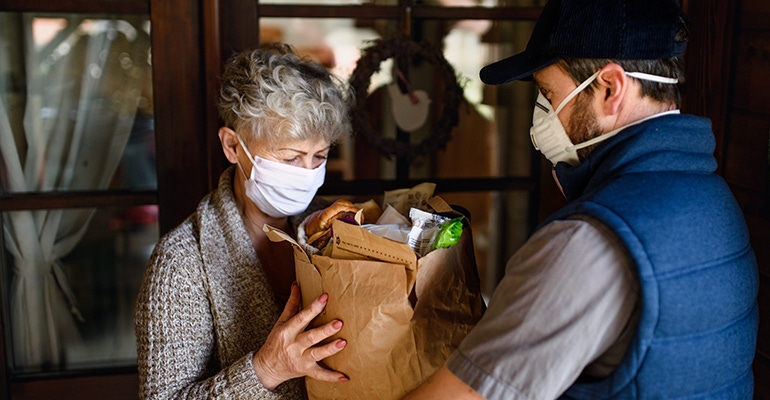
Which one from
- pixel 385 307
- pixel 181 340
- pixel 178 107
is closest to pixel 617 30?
pixel 385 307

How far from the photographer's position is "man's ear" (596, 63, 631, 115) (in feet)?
3.69

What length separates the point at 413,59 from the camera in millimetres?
1911

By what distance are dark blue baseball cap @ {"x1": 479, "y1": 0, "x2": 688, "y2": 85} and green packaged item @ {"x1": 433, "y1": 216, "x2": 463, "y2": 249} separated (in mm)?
343

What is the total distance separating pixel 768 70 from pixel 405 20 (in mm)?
856

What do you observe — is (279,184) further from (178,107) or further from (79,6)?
(79,6)

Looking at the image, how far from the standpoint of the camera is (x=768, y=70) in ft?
5.11

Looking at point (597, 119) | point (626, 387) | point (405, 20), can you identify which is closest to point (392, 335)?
point (626, 387)

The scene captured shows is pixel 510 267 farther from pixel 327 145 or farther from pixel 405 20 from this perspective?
pixel 405 20

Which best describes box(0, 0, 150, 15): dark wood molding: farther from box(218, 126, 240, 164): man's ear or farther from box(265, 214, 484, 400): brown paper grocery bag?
box(265, 214, 484, 400): brown paper grocery bag

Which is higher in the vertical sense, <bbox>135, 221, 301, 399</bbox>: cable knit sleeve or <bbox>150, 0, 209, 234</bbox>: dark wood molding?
<bbox>150, 0, 209, 234</bbox>: dark wood molding

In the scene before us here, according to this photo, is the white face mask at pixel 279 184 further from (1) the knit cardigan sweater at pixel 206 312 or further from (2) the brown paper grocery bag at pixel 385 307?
(2) the brown paper grocery bag at pixel 385 307

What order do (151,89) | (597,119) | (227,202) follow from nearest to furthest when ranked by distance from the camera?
(597,119), (227,202), (151,89)

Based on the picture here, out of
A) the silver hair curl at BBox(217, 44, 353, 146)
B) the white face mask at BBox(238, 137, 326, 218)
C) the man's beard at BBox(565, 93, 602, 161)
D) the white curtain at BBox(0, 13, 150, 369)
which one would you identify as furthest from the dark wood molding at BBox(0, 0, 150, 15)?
the man's beard at BBox(565, 93, 602, 161)

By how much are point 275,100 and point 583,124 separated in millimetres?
651
